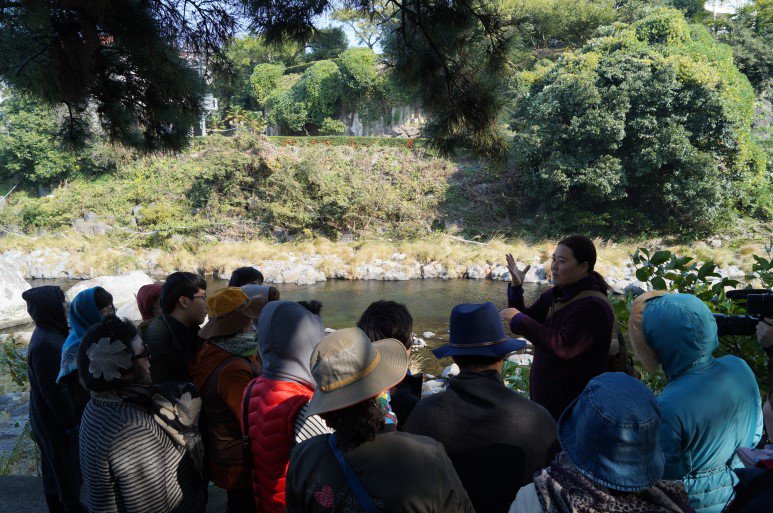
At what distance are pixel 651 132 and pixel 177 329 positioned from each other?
18.0 meters

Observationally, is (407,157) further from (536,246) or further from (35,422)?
(35,422)

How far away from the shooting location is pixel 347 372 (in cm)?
133

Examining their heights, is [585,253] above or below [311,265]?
above

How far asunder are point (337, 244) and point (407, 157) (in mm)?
6367

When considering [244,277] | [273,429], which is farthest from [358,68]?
[273,429]

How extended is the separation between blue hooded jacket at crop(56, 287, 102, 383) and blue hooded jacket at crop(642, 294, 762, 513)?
2338 mm

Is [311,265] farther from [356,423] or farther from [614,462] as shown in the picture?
[614,462]

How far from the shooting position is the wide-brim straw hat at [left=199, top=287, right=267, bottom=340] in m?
2.16

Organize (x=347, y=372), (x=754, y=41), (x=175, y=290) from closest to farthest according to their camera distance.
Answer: (x=347, y=372) < (x=175, y=290) < (x=754, y=41)

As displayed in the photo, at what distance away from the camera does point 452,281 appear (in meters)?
15.7

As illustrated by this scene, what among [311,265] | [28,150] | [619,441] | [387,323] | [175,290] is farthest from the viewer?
[28,150]

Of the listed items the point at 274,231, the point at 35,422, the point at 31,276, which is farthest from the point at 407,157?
Answer: the point at 35,422

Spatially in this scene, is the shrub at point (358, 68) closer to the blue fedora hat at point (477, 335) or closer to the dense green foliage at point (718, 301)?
the dense green foliage at point (718, 301)

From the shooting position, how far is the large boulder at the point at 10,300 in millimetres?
10188
